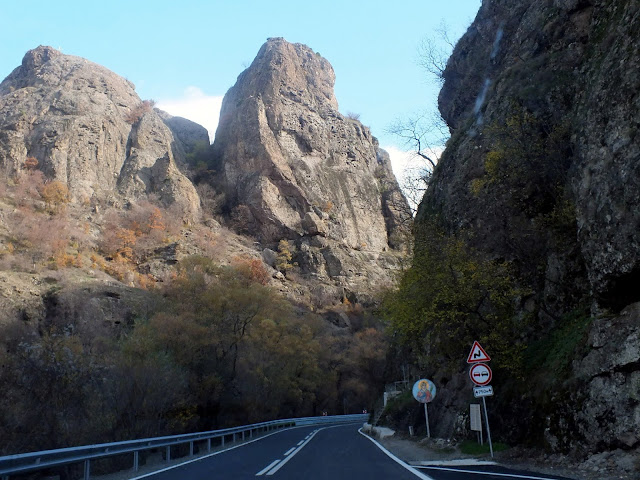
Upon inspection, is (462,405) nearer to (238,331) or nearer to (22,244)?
(238,331)

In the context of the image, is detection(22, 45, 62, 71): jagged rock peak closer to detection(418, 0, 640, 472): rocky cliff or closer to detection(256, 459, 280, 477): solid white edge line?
detection(418, 0, 640, 472): rocky cliff

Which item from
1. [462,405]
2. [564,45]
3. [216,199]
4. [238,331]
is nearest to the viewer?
[462,405]

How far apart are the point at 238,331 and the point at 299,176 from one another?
2367 inches

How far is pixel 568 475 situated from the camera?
8.86 meters

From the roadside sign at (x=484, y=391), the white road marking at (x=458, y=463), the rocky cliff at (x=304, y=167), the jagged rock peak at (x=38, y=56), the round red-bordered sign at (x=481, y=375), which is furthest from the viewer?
the jagged rock peak at (x=38, y=56)

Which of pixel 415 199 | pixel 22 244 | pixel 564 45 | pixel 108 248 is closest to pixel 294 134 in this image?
pixel 108 248

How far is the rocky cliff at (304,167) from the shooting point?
3278 inches

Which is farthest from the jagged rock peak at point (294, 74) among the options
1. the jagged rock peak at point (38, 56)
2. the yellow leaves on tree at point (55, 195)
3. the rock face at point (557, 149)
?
the rock face at point (557, 149)

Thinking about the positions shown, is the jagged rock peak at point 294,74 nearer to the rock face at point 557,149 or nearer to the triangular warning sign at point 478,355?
the rock face at point 557,149

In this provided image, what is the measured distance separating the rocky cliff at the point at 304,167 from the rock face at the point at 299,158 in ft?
0.62

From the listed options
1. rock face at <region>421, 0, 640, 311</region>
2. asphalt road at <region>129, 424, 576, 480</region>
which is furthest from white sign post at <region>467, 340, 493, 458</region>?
rock face at <region>421, 0, 640, 311</region>

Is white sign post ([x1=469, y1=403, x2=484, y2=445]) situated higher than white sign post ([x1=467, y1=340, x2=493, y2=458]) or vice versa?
white sign post ([x1=467, y1=340, x2=493, y2=458])

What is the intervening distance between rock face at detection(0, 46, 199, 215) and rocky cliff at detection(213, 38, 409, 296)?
11.0m

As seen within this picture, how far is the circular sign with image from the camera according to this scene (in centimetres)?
1958
